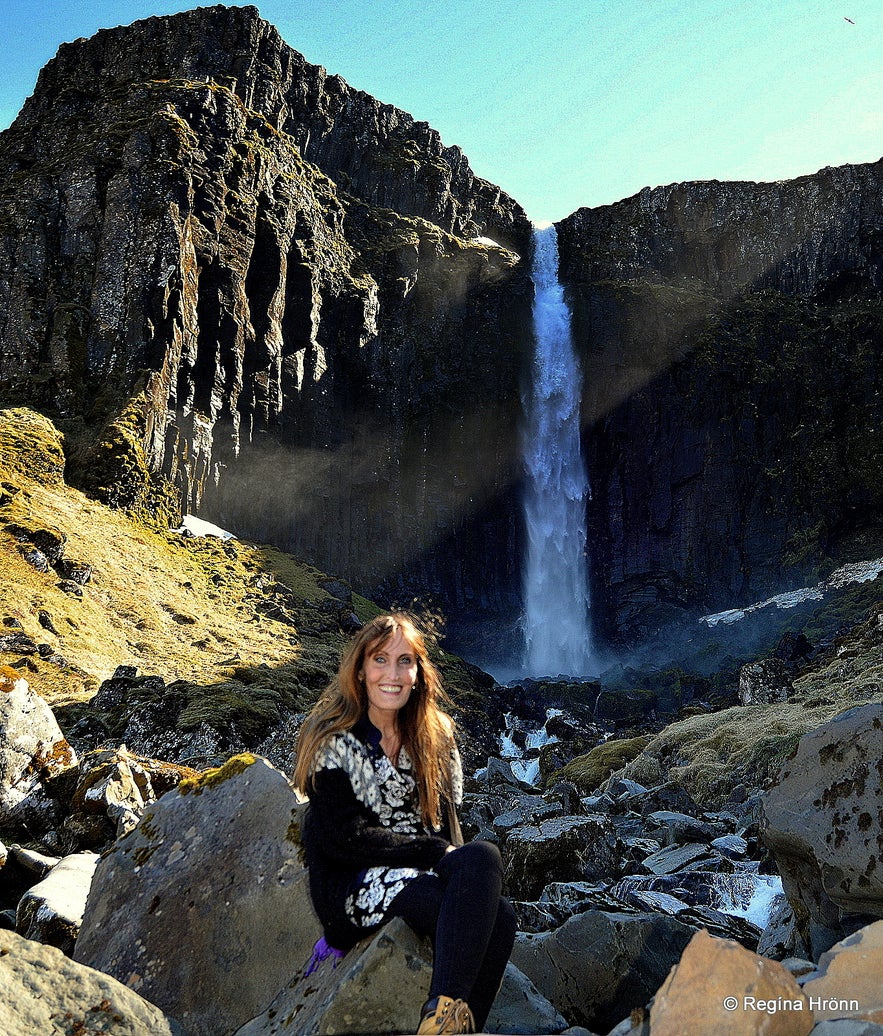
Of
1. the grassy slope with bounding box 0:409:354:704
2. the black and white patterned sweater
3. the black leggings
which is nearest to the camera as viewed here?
the black leggings

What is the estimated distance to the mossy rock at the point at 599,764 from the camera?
25436mm

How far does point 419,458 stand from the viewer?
8275 centimetres

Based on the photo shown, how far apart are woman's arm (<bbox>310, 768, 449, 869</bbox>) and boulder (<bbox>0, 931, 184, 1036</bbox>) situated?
1.29 m

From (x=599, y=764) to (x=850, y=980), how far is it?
1055 inches

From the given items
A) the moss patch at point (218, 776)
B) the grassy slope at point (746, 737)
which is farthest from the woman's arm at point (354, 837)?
the grassy slope at point (746, 737)

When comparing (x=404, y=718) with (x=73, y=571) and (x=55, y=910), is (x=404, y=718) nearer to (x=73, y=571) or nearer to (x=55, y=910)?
(x=55, y=910)

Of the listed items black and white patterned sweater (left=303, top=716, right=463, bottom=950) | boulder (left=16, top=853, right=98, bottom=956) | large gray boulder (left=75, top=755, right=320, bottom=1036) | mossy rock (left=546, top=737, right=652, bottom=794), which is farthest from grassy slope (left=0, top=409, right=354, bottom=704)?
black and white patterned sweater (left=303, top=716, right=463, bottom=950)

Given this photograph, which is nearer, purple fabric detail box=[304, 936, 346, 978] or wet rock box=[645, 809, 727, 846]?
purple fabric detail box=[304, 936, 346, 978]

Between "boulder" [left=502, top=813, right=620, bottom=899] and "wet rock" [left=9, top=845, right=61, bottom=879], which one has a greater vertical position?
"wet rock" [left=9, top=845, right=61, bottom=879]

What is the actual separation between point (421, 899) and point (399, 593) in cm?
7562

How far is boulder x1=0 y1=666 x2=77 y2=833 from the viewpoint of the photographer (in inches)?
406

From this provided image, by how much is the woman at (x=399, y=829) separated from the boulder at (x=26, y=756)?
8.04m

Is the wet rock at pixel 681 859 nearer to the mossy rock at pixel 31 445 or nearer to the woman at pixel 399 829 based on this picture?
the woman at pixel 399 829

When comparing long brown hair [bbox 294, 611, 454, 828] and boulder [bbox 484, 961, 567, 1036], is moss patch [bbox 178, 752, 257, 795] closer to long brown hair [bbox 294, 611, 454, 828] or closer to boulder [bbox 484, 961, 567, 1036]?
long brown hair [bbox 294, 611, 454, 828]
